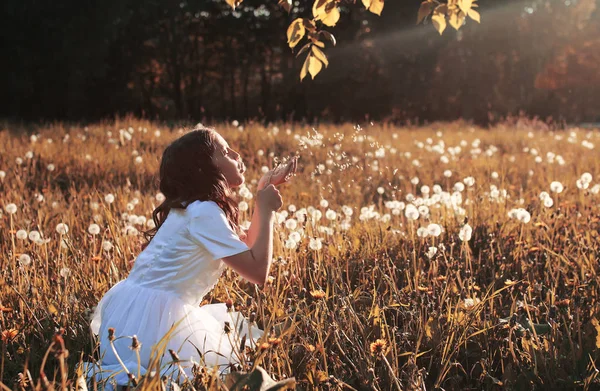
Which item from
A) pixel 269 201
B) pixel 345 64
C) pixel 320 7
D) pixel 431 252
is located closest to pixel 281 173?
pixel 269 201

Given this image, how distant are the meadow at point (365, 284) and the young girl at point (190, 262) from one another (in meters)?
0.15

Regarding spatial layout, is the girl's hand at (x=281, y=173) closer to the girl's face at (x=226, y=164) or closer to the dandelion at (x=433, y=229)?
the girl's face at (x=226, y=164)

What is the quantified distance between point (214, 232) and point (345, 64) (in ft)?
73.9

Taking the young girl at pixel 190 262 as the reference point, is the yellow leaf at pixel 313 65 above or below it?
above

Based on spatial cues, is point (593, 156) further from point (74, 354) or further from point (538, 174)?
point (74, 354)

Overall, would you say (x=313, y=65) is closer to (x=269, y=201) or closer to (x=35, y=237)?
(x=269, y=201)

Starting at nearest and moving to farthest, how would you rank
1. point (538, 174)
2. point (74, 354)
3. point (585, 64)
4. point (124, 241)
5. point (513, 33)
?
point (74, 354)
point (124, 241)
point (538, 174)
point (513, 33)
point (585, 64)

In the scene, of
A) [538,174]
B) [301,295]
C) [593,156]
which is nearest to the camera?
[301,295]

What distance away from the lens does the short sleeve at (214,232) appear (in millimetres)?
2443

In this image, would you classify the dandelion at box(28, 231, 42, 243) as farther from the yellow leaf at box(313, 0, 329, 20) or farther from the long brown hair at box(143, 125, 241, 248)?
the yellow leaf at box(313, 0, 329, 20)

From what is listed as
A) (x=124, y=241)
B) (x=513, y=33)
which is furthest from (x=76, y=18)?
(x=513, y=33)

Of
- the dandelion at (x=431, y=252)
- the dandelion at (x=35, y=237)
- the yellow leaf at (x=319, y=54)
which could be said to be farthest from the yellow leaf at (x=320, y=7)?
the dandelion at (x=35, y=237)

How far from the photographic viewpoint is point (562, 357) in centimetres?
232

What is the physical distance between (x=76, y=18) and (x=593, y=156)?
14027 millimetres
